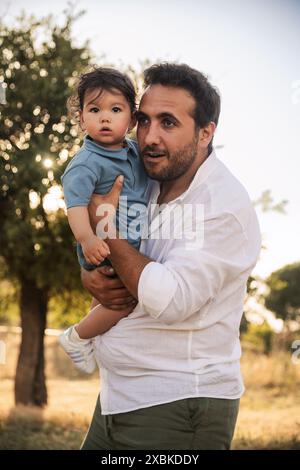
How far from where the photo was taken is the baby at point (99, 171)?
9.89 feet

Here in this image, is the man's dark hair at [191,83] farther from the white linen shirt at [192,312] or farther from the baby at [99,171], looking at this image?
the white linen shirt at [192,312]

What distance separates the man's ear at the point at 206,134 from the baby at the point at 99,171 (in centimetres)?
32

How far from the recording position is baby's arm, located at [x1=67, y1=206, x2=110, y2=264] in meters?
2.97

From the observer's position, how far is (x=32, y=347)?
10.2 meters

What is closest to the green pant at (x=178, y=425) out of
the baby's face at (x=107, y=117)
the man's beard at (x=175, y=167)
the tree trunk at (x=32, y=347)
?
the man's beard at (x=175, y=167)

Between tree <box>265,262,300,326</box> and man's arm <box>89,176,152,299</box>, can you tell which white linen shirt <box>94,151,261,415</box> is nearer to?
man's arm <box>89,176,152,299</box>

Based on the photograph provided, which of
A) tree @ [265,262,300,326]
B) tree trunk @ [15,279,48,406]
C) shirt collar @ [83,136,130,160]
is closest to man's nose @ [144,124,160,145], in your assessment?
shirt collar @ [83,136,130,160]

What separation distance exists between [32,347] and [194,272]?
7.77m

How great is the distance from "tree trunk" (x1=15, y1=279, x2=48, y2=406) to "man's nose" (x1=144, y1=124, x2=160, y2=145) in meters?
7.22

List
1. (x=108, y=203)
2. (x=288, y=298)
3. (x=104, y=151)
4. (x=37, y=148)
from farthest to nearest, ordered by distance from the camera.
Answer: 1. (x=288, y=298)
2. (x=37, y=148)
3. (x=104, y=151)
4. (x=108, y=203)

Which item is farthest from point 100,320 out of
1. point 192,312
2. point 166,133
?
point 166,133

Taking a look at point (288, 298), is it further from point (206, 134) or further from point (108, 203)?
point (108, 203)

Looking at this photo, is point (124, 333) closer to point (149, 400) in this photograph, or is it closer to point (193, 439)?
point (149, 400)

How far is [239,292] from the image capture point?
3.12 metres
